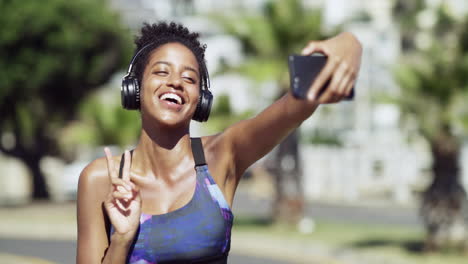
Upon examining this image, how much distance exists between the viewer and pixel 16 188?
1469 inches

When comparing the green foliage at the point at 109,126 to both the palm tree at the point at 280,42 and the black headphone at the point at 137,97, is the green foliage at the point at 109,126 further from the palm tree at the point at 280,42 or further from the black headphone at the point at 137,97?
the black headphone at the point at 137,97

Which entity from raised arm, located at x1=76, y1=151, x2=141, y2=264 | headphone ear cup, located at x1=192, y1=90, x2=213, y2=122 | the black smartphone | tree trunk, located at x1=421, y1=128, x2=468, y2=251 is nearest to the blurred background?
tree trunk, located at x1=421, y1=128, x2=468, y2=251

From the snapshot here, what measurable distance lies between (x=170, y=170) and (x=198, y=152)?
0.35ft

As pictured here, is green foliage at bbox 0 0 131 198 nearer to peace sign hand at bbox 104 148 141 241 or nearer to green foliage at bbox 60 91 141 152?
green foliage at bbox 60 91 141 152

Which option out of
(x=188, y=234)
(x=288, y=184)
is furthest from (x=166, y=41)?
(x=288, y=184)

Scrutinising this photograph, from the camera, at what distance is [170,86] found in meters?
3.16

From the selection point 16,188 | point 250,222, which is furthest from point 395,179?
point 16,188

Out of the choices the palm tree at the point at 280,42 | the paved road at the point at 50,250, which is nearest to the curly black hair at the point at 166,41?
the paved road at the point at 50,250

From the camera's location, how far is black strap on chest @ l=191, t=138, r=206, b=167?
320 centimetres

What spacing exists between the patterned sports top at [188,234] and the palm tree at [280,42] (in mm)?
17290

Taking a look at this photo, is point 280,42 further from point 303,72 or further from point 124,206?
point 303,72

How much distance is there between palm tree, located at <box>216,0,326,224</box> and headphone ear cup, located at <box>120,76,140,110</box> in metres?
17.0

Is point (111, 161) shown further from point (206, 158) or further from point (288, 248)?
point (288, 248)

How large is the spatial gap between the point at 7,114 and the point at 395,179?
40.1 ft
